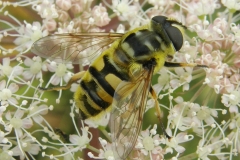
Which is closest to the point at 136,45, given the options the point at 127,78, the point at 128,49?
the point at 128,49

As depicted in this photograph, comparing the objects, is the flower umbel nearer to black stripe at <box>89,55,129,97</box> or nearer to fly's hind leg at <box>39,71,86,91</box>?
fly's hind leg at <box>39,71,86,91</box>

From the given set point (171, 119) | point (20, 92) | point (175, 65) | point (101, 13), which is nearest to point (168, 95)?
point (171, 119)

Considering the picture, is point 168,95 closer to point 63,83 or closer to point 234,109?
point 234,109

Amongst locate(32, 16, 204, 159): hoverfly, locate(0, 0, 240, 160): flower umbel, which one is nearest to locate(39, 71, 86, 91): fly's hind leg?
locate(0, 0, 240, 160): flower umbel

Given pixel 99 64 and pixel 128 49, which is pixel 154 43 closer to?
pixel 128 49

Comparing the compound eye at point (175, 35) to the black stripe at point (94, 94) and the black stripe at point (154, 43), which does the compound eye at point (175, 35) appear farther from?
the black stripe at point (94, 94)

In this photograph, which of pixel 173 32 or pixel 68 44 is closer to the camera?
pixel 173 32
